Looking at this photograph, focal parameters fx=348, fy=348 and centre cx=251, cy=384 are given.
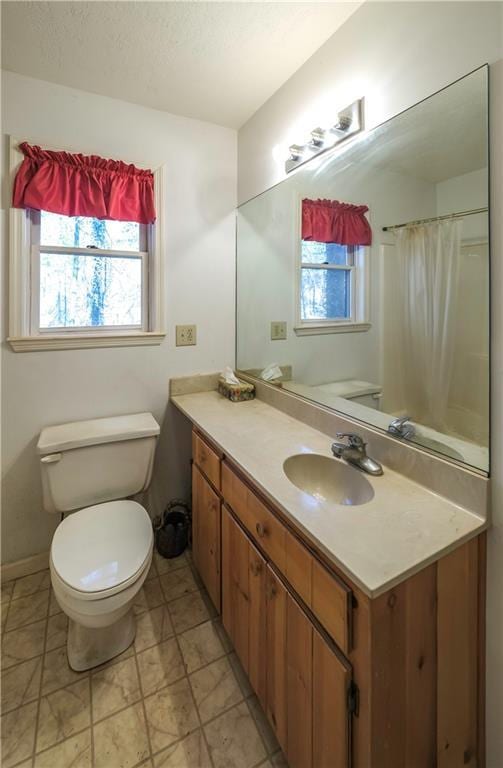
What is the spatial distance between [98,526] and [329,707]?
1.06 meters

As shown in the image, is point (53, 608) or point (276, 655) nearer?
point (276, 655)

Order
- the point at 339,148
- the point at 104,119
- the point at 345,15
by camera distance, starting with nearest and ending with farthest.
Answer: the point at 345,15 < the point at 339,148 < the point at 104,119

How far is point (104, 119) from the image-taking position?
5.60ft

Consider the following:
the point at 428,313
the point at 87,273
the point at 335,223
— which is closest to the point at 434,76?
the point at 335,223

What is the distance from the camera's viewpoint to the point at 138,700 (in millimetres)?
1229

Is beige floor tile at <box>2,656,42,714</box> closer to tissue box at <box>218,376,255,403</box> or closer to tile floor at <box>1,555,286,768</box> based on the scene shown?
tile floor at <box>1,555,286,768</box>

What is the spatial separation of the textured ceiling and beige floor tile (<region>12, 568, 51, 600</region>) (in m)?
2.36

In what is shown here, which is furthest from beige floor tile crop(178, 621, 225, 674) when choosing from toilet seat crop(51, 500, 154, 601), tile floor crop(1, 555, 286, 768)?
toilet seat crop(51, 500, 154, 601)

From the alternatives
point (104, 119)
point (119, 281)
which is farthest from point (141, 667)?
point (104, 119)

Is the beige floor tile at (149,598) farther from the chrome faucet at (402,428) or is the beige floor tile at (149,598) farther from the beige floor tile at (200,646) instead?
the chrome faucet at (402,428)

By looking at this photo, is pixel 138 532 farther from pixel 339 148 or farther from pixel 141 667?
pixel 339 148

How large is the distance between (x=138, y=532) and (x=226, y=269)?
1.49m

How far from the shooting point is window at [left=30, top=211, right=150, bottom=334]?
5.55 feet

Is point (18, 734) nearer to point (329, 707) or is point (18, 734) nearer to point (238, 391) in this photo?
point (329, 707)
